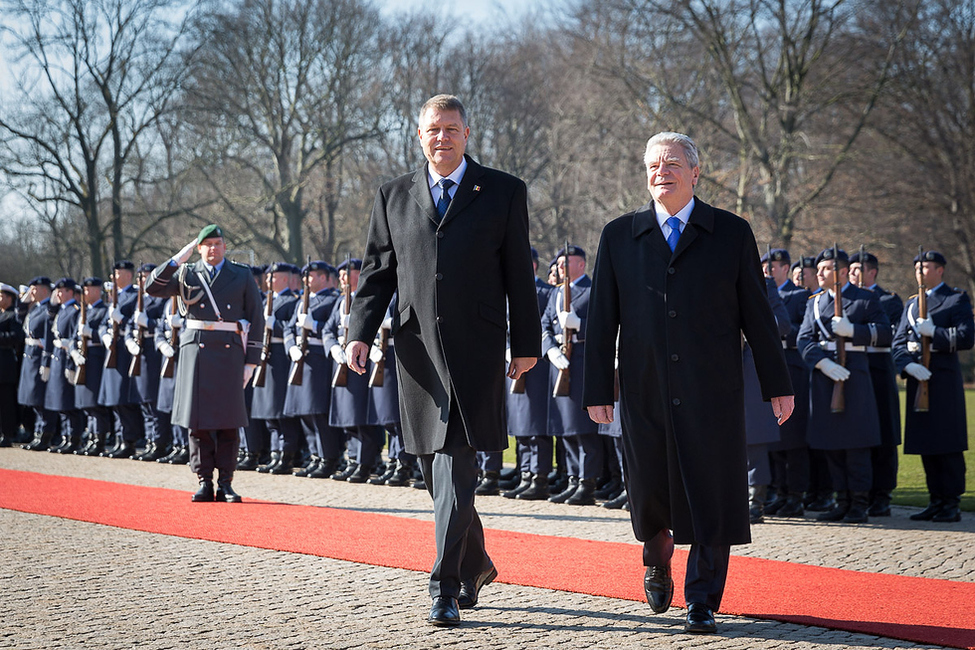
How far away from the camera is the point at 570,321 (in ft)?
32.2

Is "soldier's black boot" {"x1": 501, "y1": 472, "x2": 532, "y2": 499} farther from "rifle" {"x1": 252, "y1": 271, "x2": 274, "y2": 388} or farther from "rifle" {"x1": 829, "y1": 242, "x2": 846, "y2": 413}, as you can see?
"rifle" {"x1": 252, "y1": 271, "x2": 274, "y2": 388}

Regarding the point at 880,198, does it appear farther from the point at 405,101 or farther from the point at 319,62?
the point at 319,62

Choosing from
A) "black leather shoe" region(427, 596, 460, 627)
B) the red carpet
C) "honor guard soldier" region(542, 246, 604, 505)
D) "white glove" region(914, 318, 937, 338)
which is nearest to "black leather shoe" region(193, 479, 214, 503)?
the red carpet

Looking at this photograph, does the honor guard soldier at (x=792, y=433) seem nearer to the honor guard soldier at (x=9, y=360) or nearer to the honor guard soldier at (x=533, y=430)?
the honor guard soldier at (x=533, y=430)

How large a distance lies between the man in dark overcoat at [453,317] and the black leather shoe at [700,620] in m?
0.98

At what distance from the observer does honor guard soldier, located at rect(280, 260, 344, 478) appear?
11.9m

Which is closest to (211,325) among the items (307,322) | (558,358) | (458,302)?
(307,322)

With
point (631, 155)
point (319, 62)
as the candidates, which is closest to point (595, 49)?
point (631, 155)

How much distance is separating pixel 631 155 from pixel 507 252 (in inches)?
914

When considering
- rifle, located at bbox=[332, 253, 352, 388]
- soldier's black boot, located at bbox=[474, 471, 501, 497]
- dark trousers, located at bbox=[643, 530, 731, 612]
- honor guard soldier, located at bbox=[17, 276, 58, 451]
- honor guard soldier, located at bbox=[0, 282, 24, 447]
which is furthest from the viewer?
honor guard soldier, located at bbox=[0, 282, 24, 447]

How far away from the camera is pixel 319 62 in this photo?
1126 inches

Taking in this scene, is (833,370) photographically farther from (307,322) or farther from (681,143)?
(307,322)

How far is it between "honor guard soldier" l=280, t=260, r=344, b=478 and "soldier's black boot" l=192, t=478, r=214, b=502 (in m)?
2.52

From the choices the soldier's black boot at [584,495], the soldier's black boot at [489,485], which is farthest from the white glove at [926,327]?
the soldier's black boot at [489,485]
